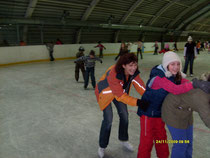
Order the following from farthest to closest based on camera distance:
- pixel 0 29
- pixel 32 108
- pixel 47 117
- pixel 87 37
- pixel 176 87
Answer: pixel 87 37 → pixel 0 29 → pixel 32 108 → pixel 47 117 → pixel 176 87

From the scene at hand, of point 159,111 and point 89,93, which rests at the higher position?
point 159,111

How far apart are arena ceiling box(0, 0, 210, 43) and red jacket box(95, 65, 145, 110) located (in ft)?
41.5

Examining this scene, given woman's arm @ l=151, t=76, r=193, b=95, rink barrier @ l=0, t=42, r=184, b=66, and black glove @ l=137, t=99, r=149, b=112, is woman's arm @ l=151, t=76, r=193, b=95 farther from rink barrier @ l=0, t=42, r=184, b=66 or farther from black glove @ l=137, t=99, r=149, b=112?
rink barrier @ l=0, t=42, r=184, b=66

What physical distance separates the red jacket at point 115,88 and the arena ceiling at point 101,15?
41.5ft

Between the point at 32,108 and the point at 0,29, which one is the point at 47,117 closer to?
the point at 32,108

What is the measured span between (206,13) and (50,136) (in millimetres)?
29847

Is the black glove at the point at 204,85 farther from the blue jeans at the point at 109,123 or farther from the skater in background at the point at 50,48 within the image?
the skater in background at the point at 50,48

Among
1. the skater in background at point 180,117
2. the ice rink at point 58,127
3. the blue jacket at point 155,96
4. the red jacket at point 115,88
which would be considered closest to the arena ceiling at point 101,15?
the ice rink at point 58,127

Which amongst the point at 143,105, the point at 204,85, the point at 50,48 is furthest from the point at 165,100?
the point at 50,48

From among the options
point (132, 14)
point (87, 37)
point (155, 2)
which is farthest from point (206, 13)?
point (87, 37)

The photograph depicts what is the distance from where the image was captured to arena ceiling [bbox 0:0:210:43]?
44.6 feet

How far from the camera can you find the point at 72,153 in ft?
8.87

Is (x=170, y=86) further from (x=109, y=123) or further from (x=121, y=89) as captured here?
(x=109, y=123)

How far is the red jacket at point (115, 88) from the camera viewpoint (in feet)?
6.82
